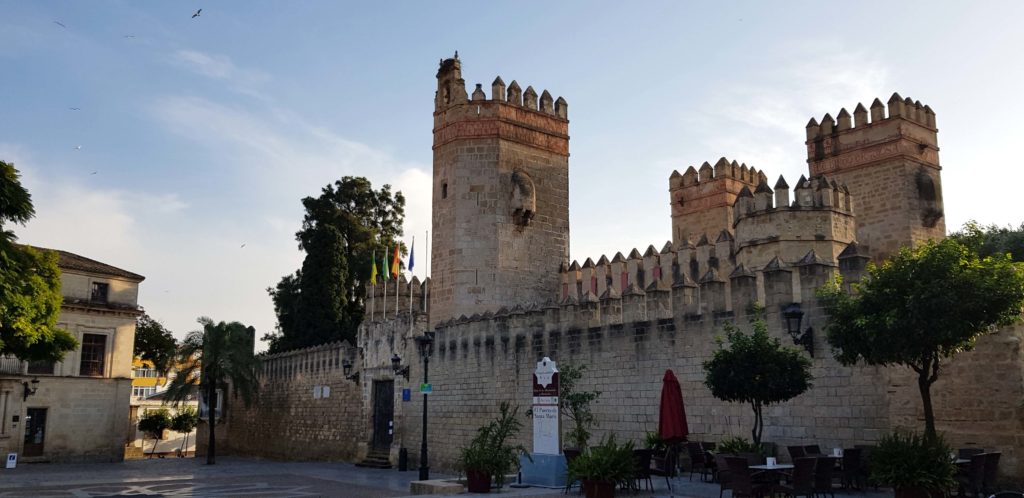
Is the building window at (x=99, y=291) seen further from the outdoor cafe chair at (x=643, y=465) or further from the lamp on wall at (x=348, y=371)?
the outdoor cafe chair at (x=643, y=465)

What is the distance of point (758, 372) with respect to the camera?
42.4 ft

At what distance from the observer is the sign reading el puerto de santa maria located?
14312 mm

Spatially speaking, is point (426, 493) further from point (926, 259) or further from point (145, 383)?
point (145, 383)

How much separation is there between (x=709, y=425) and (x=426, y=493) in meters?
5.42

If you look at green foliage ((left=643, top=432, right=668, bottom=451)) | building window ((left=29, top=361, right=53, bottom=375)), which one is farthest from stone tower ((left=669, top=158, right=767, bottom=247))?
building window ((left=29, top=361, right=53, bottom=375))

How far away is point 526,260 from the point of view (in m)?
26.2

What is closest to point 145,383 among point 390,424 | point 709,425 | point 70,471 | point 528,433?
point 70,471

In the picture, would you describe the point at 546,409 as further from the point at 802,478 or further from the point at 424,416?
the point at 424,416

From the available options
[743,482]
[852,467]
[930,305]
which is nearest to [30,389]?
[743,482]

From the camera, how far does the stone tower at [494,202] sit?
25.5 metres

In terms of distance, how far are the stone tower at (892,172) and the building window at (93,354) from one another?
28.4 m

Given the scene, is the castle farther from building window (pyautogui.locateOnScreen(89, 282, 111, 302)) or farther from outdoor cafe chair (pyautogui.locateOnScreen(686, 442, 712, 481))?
building window (pyautogui.locateOnScreen(89, 282, 111, 302))

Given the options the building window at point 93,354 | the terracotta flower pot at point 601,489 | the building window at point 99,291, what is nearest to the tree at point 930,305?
the terracotta flower pot at point 601,489

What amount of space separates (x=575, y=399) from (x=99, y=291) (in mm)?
24234
